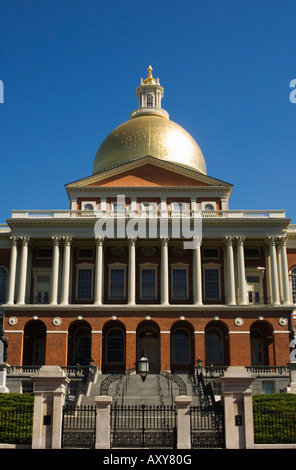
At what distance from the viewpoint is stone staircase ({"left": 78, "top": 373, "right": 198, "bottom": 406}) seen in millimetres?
35781

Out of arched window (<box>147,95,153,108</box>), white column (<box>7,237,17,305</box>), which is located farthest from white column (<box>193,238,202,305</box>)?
arched window (<box>147,95,153,108</box>)

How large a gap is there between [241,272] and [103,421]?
99.1ft

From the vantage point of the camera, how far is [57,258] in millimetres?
51375

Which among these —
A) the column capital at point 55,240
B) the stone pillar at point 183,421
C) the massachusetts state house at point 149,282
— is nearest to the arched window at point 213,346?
the massachusetts state house at point 149,282

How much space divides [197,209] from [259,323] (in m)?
10.9

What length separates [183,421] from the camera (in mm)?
22516

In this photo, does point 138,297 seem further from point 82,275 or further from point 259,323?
point 259,323

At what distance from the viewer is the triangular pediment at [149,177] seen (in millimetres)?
55875

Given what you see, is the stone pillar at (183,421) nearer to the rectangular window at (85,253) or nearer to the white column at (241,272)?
the white column at (241,272)

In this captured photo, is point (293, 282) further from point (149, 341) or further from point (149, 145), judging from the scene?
point (149, 145)
